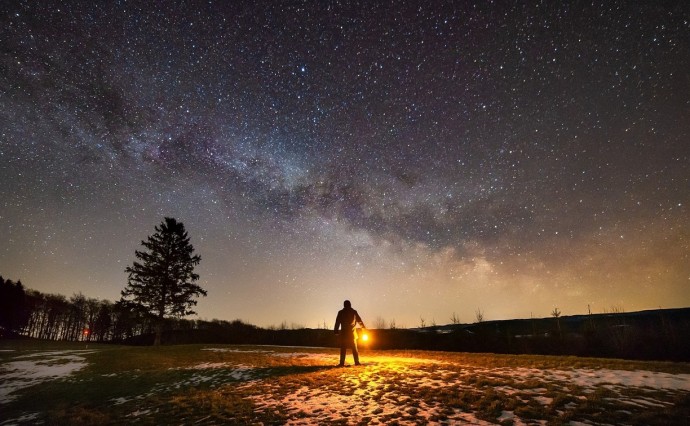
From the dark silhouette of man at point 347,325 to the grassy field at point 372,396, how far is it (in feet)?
3.74

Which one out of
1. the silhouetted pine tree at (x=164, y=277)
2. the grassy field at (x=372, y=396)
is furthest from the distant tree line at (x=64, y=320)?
the grassy field at (x=372, y=396)

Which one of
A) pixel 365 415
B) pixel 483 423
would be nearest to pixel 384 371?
pixel 365 415

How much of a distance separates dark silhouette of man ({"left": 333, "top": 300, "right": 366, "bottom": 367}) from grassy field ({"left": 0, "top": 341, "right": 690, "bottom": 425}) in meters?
1.14

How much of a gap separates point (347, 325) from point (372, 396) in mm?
5854

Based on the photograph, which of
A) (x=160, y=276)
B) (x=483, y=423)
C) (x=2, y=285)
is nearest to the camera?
(x=483, y=423)

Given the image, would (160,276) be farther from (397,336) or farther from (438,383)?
(438,383)

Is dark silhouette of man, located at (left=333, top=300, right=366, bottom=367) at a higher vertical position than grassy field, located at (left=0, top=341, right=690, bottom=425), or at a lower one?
higher

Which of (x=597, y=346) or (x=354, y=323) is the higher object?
(x=354, y=323)

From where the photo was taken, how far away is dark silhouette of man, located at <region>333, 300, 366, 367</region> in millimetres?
14156

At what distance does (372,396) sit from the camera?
8.62 meters

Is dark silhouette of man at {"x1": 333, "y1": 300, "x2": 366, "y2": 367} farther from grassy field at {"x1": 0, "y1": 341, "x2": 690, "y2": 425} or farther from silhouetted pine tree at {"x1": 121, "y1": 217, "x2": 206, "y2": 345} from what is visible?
silhouetted pine tree at {"x1": 121, "y1": 217, "x2": 206, "y2": 345}

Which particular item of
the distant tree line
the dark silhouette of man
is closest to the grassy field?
the dark silhouette of man

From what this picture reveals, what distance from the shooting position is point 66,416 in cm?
1019

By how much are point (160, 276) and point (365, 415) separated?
38154 mm
